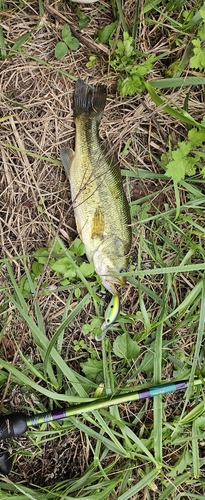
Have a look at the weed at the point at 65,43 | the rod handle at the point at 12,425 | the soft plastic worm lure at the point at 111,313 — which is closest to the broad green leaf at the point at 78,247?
the soft plastic worm lure at the point at 111,313

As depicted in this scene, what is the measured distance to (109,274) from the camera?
110 inches

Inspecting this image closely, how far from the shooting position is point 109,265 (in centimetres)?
283

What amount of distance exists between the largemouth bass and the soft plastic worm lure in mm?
54

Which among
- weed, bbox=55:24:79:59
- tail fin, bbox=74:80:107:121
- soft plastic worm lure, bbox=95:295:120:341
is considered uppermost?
weed, bbox=55:24:79:59

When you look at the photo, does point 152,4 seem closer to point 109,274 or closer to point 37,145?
point 37,145

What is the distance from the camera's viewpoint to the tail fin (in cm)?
285

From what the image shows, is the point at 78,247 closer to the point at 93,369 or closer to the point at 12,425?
the point at 93,369

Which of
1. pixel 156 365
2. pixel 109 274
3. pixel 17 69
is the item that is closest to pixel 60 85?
pixel 17 69

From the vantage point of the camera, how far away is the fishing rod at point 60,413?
2.62 m

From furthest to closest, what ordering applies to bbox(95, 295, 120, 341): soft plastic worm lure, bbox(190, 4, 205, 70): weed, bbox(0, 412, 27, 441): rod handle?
bbox(95, 295, 120, 341): soft plastic worm lure
bbox(190, 4, 205, 70): weed
bbox(0, 412, 27, 441): rod handle

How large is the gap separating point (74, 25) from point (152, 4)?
0.47 meters

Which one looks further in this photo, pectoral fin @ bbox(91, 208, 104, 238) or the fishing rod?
pectoral fin @ bbox(91, 208, 104, 238)

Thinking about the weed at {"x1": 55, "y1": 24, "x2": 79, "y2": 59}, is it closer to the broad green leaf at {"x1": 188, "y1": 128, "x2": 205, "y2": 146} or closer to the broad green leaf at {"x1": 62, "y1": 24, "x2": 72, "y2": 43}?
the broad green leaf at {"x1": 62, "y1": 24, "x2": 72, "y2": 43}

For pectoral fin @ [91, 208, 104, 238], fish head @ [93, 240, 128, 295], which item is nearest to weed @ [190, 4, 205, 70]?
pectoral fin @ [91, 208, 104, 238]
